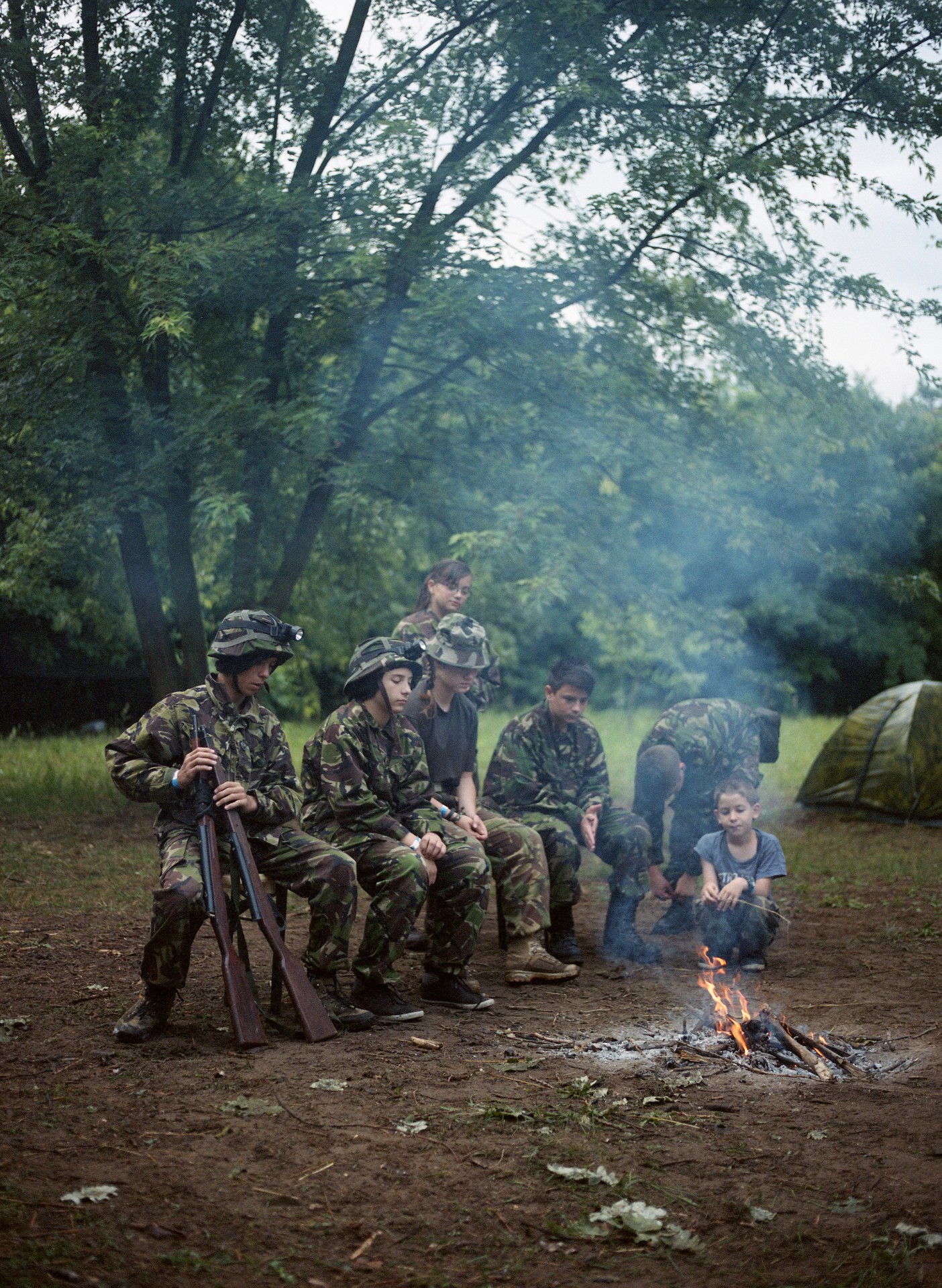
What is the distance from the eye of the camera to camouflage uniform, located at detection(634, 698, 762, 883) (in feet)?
24.2

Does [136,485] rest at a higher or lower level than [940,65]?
lower

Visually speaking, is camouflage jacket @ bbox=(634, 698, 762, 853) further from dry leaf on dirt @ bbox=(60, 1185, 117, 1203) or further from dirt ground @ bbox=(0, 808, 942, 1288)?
dry leaf on dirt @ bbox=(60, 1185, 117, 1203)

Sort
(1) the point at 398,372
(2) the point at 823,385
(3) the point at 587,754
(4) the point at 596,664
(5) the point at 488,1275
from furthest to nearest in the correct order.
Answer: (4) the point at 596,664, (1) the point at 398,372, (2) the point at 823,385, (3) the point at 587,754, (5) the point at 488,1275

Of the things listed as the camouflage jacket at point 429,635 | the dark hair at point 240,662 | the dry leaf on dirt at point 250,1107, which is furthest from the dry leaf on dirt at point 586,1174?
the camouflage jacket at point 429,635

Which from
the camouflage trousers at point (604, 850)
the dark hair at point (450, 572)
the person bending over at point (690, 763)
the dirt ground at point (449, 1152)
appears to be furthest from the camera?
the person bending over at point (690, 763)

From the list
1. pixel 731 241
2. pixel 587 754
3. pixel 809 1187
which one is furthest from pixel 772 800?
pixel 809 1187

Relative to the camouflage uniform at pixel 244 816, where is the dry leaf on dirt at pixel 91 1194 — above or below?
below

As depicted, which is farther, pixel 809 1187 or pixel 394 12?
pixel 394 12

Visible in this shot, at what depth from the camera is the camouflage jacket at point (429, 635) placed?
23.3 feet

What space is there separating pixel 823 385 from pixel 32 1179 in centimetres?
851

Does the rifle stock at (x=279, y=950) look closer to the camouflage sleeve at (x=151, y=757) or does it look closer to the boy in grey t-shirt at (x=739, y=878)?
the camouflage sleeve at (x=151, y=757)

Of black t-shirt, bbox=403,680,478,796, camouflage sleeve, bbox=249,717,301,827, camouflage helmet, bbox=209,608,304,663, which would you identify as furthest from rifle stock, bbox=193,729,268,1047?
black t-shirt, bbox=403,680,478,796

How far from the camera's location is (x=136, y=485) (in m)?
9.23

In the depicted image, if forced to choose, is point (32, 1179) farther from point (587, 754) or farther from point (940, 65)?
point (940, 65)
